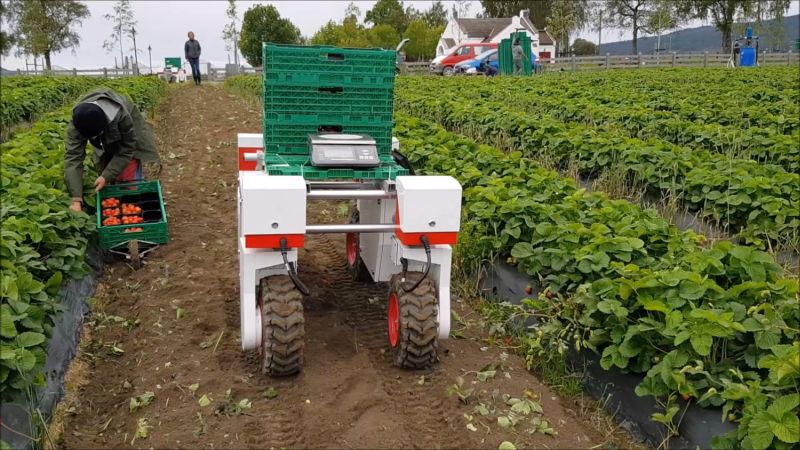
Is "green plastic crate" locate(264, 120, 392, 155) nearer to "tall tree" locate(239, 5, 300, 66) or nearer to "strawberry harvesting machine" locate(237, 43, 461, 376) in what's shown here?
"strawberry harvesting machine" locate(237, 43, 461, 376)

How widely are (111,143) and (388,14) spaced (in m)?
69.2

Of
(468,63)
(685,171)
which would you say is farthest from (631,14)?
(685,171)

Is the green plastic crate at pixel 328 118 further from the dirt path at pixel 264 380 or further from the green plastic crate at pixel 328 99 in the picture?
the dirt path at pixel 264 380

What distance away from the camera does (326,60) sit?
4.16 meters

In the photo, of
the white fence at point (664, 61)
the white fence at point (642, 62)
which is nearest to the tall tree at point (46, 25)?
the white fence at point (642, 62)

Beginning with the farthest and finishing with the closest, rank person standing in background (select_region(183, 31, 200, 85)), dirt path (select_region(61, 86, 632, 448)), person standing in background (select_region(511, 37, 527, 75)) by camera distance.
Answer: person standing in background (select_region(511, 37, 527, 75))
person standing in background (select_region(183, 31, 200, 85))
dirt path (select_region(61, 86, 632, 448))

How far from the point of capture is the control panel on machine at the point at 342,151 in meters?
3.93

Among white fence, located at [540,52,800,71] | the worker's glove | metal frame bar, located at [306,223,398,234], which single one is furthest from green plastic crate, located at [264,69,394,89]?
white fence, located at [540,52,800,71]

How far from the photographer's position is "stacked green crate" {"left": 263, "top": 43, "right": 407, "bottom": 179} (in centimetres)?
409

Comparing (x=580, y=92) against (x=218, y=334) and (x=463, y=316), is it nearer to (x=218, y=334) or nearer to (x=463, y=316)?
(x=463, y=316)

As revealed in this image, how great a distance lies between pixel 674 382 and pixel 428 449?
1.16 meters

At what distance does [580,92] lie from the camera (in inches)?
579

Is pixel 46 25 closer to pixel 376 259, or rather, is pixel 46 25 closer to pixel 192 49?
pixel 192 49

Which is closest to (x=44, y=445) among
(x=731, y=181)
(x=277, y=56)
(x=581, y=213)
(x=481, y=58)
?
(x=277, y=56)
